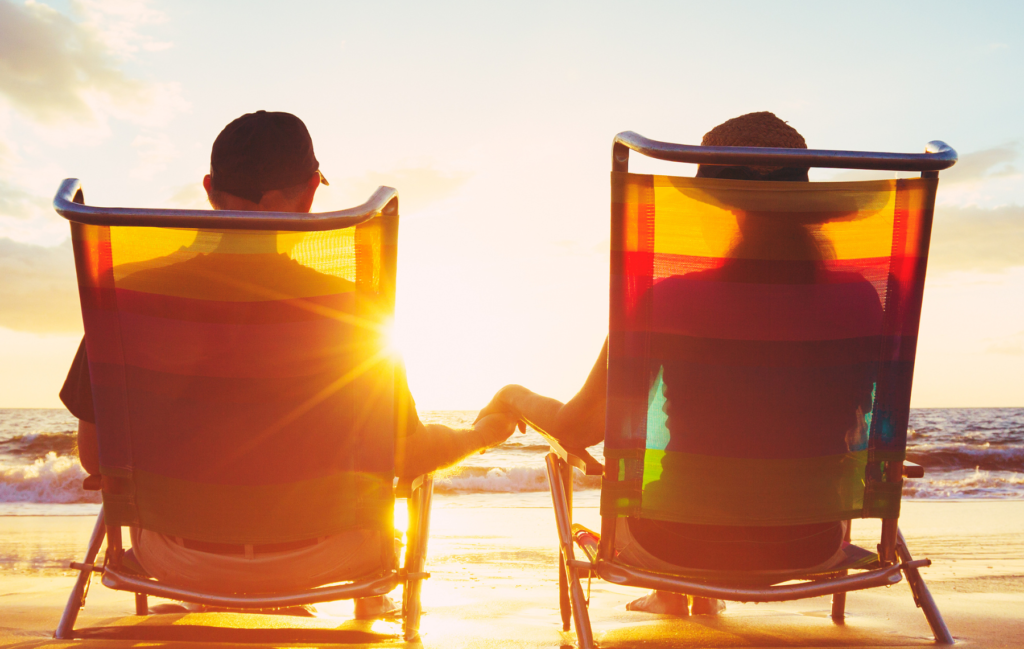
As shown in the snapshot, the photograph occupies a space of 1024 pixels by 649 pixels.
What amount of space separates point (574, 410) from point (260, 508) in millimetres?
1014

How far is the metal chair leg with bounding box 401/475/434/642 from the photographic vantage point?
222cm

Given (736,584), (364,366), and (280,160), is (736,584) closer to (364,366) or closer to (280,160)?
(364,366)

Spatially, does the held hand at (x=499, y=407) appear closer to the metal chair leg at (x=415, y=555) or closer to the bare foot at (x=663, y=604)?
the metal chair leg at (x=415, y=555)

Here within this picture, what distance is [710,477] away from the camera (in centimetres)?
183

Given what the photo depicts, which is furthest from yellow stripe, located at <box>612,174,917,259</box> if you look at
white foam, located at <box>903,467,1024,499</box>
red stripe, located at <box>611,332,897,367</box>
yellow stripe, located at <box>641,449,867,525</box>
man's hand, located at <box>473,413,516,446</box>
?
white foam, located at <box>903,467,1024,499</box>

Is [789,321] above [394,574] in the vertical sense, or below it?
above

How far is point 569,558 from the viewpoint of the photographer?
2.05 metres

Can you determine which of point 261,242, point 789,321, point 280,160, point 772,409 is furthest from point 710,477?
point 280,160

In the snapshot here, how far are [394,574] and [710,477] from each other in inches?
38.3

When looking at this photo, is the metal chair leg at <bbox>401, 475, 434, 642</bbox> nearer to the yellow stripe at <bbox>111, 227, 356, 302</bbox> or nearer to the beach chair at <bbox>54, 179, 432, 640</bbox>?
the beach chair at <bbox>54, 179, 432, 640</bbox>

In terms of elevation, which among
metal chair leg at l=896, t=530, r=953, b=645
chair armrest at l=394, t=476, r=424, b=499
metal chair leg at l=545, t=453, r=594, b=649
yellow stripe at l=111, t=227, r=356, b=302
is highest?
yellow stripe at l=111, t=227, r=356, b=302

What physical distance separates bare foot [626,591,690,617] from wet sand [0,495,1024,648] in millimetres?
67

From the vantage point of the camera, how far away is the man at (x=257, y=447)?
1.82 meters

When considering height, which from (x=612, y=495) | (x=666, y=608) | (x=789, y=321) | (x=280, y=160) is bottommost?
(x=666, y=608)
